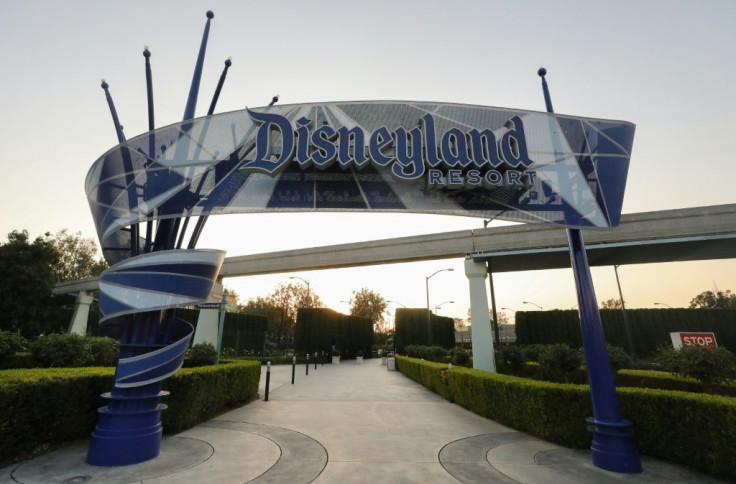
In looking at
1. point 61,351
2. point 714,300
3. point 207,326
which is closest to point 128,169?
point 61,351

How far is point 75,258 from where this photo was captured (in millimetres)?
66938

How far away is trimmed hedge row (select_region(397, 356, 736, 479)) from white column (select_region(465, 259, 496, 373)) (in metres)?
7.77

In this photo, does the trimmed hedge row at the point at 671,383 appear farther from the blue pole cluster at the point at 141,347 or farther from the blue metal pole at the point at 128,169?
the blue metal pole at the point at 128,169

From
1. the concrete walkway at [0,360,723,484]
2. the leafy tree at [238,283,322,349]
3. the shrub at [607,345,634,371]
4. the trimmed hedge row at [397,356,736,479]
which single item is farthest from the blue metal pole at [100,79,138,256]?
the leafy tree at [238,283,322,349]

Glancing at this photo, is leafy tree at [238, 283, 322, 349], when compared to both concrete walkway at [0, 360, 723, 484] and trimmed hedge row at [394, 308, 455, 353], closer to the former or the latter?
trimmed hedge row at [394, 308, 455, 353]

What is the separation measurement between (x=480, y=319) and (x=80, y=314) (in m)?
40.4

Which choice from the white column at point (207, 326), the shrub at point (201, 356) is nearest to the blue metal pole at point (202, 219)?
the shrub at point (201, 356)

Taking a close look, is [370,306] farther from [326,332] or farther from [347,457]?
[347,457]

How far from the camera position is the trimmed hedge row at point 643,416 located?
570 centimetres

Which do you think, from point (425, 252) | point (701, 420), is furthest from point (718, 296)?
point (701, 420)

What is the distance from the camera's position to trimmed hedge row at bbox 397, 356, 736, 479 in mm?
5699

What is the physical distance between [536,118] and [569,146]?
1009 mm

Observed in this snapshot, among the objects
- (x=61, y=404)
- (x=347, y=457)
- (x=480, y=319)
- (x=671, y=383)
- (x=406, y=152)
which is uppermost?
(x=406, y=152)

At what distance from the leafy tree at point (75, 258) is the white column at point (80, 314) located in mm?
38143
